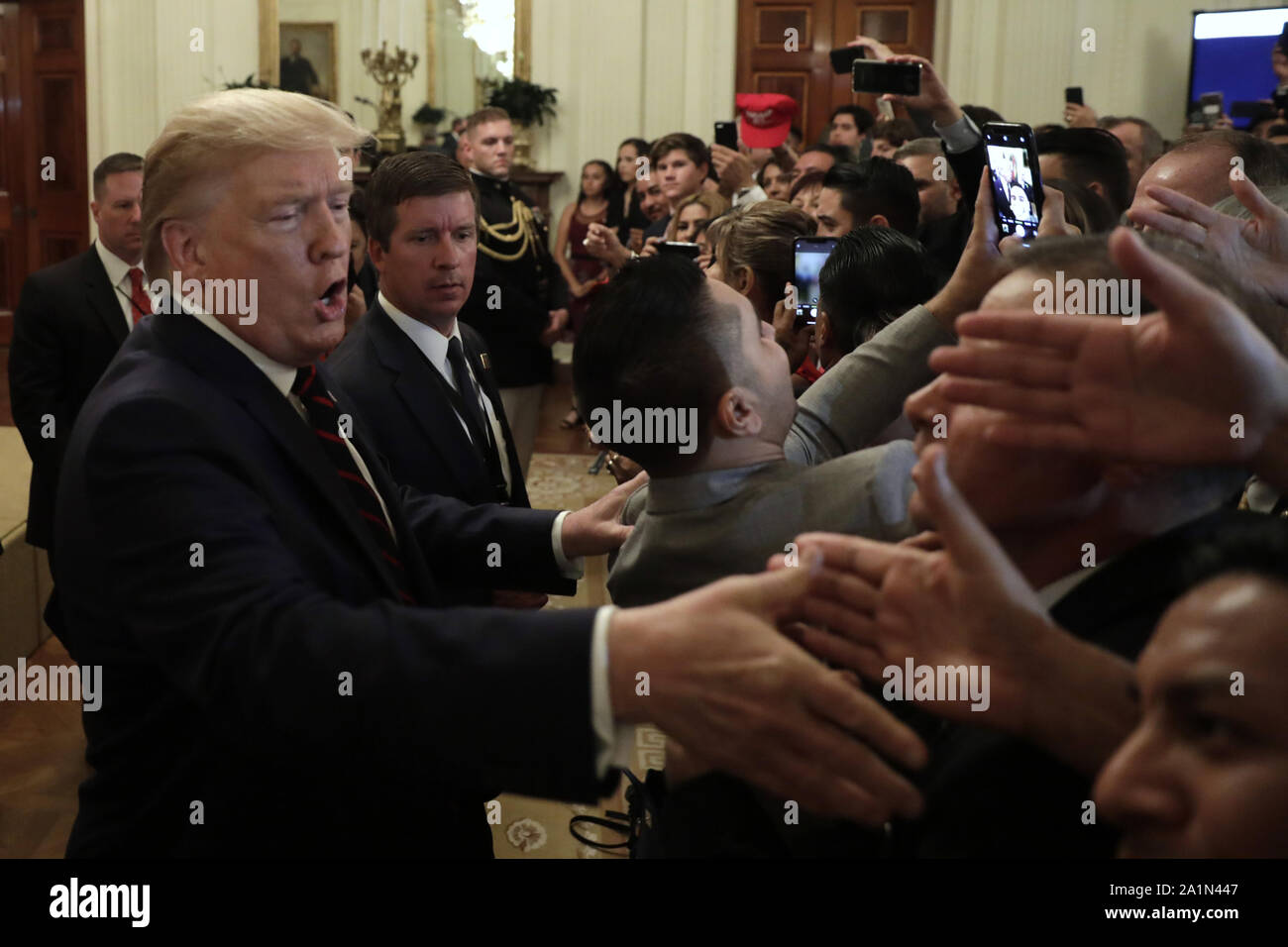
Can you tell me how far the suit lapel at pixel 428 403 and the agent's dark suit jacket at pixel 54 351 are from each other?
1641mm

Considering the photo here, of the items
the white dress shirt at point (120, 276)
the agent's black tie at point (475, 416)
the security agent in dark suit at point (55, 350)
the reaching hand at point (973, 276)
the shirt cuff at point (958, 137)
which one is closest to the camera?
the reaching hand at point (973, 276)

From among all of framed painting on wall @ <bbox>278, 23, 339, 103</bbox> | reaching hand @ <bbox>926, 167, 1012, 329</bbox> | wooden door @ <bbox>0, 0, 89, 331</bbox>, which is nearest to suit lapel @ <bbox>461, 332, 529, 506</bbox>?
reaching hand @ <bbox>926, 167, 1012, 329</bbox>

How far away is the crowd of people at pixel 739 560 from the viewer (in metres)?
0.87

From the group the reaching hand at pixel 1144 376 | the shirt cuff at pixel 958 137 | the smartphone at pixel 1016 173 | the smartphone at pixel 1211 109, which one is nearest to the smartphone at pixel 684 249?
the smartphone at pixel 1016 173

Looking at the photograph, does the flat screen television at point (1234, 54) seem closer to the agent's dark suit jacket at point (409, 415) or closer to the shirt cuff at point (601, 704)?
the agent's dark suit jacket at point (409, 415)

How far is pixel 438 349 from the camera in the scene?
284 centimetres

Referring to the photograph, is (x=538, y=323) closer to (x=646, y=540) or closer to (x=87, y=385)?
(x=87, y=385)

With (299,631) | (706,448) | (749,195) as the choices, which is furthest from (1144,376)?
(749,195)

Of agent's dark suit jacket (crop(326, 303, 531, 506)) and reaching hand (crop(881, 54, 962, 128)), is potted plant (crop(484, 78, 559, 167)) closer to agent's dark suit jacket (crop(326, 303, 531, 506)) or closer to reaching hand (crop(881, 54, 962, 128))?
reaching hand (crop(881, 54, 962, 128))

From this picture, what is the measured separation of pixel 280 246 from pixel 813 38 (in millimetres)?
9767

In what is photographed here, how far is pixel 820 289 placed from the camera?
7.78ft

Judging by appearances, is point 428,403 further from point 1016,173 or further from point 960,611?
point 960,611

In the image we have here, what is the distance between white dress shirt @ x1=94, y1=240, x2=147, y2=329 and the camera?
407 centimetres

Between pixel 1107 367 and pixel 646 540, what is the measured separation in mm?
687
